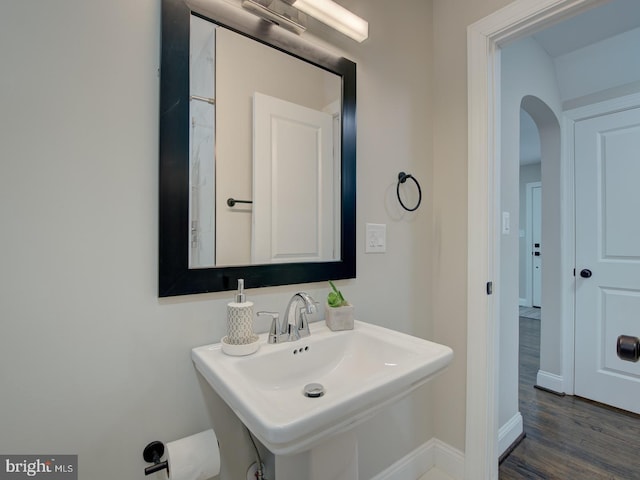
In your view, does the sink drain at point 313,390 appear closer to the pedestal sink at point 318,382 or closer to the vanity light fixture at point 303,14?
the pedestal sink at point 318,382

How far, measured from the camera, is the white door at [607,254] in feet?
6.84

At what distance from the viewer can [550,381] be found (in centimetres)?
242

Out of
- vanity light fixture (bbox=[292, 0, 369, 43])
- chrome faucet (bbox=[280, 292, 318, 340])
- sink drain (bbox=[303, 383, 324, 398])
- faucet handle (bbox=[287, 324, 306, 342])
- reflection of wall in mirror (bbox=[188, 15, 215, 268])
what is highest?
vanity light fixture (bbox=[292, 0, 369, 43])

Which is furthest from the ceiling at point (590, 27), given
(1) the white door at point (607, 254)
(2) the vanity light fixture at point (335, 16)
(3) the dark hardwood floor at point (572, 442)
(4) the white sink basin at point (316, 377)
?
(3) the dark hardwood floor at point (572, 442)

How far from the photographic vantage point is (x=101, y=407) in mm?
764

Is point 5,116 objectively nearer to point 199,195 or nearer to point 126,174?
point 126,174

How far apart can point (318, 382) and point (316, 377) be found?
0.7 inches

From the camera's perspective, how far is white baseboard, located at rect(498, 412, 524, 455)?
1.68m

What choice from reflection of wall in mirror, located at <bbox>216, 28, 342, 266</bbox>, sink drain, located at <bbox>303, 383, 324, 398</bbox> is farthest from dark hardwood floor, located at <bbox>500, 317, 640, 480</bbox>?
reflection of wall in mirror, located at <bbox>216, 28, 342, 266</bbox>

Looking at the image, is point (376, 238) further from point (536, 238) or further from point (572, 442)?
point (536, 238)

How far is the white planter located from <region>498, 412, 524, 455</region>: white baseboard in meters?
1.29

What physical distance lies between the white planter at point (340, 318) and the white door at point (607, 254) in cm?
219

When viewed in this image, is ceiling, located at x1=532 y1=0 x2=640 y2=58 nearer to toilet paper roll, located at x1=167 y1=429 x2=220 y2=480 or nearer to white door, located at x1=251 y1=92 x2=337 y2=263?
white door, located at x1=251 y1=92 x2=337 y2=263

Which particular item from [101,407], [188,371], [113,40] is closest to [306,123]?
[113,40]
